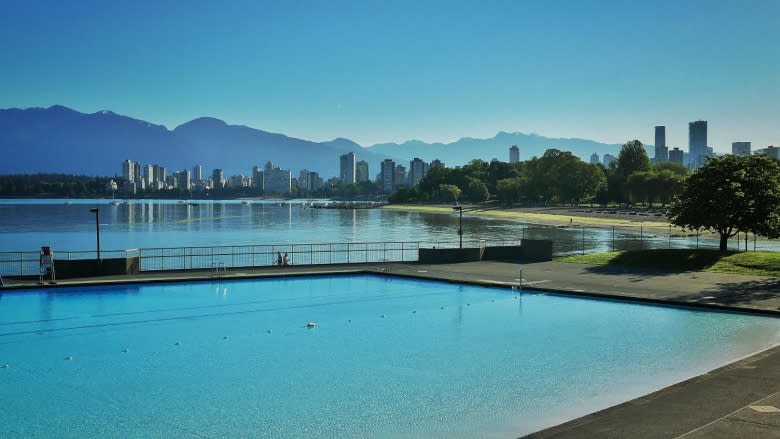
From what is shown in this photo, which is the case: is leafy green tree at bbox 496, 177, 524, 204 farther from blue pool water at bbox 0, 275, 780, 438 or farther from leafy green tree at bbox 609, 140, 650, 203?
blue pool water at bbox 0, 275, 780, 438

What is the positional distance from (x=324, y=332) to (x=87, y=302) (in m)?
11.7

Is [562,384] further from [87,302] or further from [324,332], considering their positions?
[87,302]

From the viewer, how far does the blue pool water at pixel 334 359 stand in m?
13.4

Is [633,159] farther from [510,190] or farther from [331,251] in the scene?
[331,251]

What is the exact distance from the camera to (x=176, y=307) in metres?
26.4

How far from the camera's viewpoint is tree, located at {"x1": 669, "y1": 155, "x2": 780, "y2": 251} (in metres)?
36.0

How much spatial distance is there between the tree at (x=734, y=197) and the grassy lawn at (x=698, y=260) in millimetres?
1722

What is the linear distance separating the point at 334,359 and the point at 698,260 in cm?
2554

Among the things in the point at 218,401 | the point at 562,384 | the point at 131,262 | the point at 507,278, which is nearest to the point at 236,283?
the point at 131,262

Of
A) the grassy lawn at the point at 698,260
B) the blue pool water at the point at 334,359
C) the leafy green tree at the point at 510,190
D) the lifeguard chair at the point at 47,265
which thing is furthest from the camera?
the leafy green tree at the point at 510,190

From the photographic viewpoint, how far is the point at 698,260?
35625 millimetres

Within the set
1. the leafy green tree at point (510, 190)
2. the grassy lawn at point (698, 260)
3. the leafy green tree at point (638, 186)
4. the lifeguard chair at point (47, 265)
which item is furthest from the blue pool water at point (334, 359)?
the leafy green tree at point (510, 190)

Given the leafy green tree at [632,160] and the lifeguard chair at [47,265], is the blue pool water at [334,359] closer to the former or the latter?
the lifeguard chair at [47,265]

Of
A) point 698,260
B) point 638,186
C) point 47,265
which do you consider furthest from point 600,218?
point 47,265
